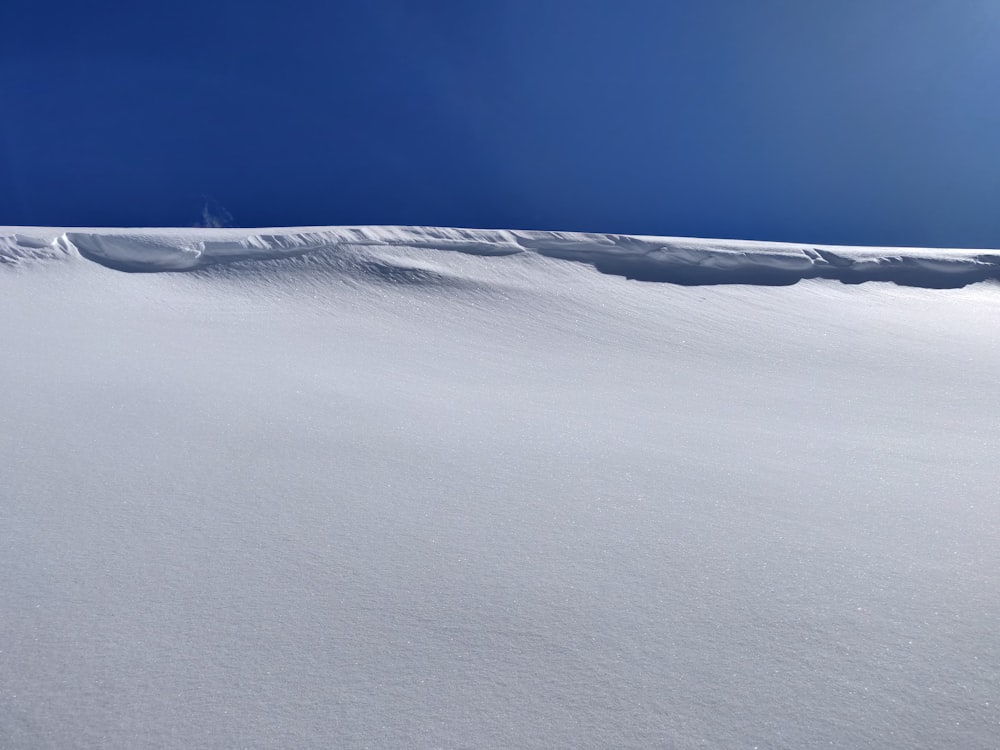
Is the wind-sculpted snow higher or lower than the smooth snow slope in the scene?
higher

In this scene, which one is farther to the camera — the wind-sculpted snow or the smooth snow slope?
the wind-sculpted snow

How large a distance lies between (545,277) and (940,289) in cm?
122

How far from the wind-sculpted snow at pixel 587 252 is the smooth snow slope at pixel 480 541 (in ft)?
1.25

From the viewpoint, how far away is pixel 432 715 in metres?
0.54

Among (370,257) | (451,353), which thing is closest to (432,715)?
(451,353)

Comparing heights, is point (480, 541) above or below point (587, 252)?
below

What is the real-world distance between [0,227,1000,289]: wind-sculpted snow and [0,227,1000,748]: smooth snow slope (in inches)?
15.0

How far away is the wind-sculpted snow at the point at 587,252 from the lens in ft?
6.59

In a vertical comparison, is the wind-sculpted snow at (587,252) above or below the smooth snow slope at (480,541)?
above

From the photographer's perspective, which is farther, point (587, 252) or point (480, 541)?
point (587, 252)

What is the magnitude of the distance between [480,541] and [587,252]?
168 cm

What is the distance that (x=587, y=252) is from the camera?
92.0 inches

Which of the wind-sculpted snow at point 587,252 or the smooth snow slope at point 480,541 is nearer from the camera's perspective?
the smooth snow slope at point 480,541

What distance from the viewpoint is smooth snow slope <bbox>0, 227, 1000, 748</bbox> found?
0.55 m
